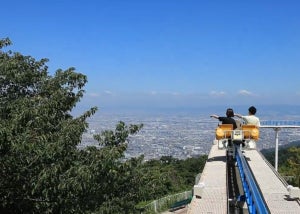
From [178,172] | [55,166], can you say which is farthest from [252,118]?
[178,172]

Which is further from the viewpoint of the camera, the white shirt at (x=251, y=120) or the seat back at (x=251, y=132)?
the white shirt at (x=251, y=120)

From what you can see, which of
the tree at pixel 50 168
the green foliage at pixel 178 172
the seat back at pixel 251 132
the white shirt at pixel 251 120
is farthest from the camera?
the green foliage at pixel 178 172

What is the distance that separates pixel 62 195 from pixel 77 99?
6184mm

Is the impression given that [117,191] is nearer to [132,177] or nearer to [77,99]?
[132,177]

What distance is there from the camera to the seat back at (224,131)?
1217 cm

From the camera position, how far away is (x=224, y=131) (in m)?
12.2

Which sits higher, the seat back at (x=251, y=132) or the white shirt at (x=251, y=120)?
the white shirt at (x=251, y=120)

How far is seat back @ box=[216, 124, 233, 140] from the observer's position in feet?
39.9

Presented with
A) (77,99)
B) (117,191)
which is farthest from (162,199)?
(117,191)

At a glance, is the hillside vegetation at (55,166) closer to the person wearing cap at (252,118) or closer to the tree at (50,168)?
the tree at (50,168)

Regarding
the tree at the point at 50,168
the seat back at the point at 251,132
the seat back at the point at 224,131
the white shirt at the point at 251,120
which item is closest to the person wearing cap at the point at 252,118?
the white shirt at the point at 251,120

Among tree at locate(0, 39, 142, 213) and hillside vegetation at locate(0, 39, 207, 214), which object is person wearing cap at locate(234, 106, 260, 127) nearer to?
hillside vegetation at locate(0, 39, 207, 214)

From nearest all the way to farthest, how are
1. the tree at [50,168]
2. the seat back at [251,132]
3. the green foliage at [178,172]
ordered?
the tree at [50,168] → the seat back at [251,132] → the green foliage at [178,172]

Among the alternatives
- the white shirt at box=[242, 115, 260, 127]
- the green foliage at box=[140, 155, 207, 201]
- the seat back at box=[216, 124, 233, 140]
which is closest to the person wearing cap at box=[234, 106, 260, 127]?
the white shirt at box=[242, 115, 260, 127]
